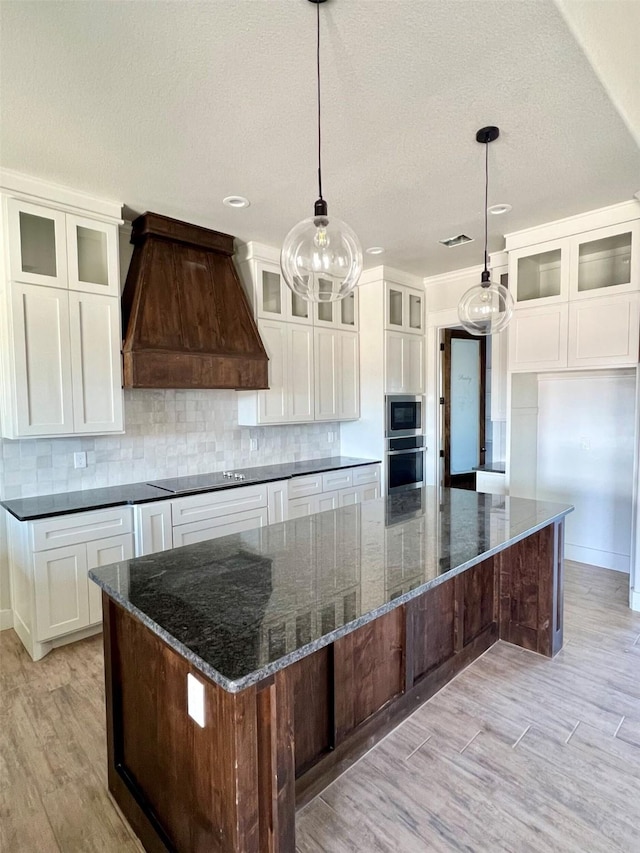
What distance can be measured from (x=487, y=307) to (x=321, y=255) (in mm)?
1153

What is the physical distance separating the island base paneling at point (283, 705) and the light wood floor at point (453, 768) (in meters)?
0.11

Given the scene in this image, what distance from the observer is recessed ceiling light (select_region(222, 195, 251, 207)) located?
294 cm

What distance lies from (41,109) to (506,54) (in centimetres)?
201

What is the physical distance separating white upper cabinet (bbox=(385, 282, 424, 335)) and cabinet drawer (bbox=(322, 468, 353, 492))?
1585 mm

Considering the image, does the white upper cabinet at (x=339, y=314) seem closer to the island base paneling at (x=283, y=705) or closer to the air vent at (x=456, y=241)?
the air vent at (x=456, y=241)

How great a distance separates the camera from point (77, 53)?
172cm

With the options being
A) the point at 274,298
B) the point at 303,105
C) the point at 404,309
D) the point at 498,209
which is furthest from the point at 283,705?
the point at 404,309

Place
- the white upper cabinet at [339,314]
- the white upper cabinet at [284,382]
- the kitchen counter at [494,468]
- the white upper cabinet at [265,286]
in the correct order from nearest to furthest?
the white upper cabinet at [265,286] → the white upper cabinet at [284,382] → the kitchen counter at [494,468] → the white upper cabinet at [339,314]

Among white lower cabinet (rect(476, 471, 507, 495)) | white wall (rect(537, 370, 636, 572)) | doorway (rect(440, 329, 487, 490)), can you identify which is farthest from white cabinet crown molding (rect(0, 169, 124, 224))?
white wall (rect(537, 370, 636, 572))

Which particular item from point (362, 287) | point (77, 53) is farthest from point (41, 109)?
point (362, 287)

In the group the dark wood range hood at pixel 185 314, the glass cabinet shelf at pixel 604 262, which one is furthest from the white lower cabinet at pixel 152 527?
the glass cabinet shelf at pixel 604 262

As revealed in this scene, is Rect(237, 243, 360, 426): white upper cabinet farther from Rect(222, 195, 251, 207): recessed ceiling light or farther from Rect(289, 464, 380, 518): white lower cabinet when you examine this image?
Rect(222, 195, 251, 207): recessed ceiling light

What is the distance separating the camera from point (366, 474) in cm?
459

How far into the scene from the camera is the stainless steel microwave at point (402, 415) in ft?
15.4
